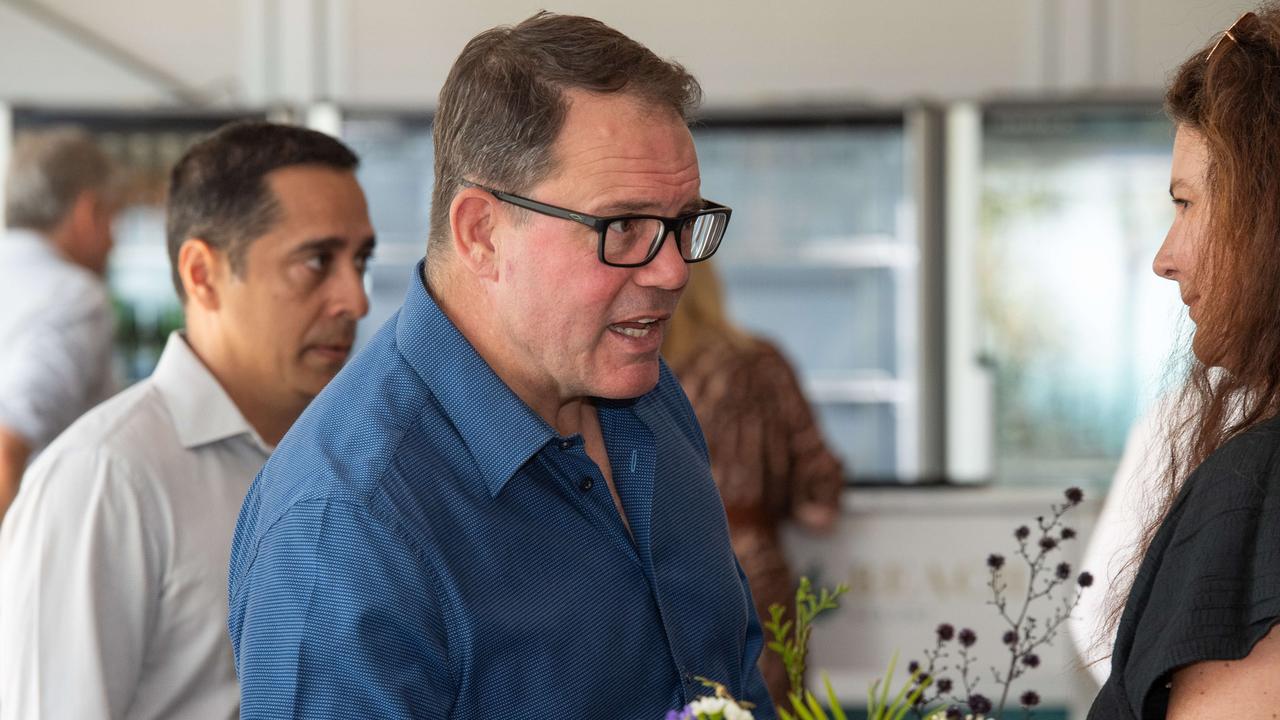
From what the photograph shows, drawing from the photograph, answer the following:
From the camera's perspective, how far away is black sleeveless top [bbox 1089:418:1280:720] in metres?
1.03

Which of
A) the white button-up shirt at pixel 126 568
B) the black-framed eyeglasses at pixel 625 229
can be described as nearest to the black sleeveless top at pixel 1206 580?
the black-framed eyeglasses at pixel 625 229

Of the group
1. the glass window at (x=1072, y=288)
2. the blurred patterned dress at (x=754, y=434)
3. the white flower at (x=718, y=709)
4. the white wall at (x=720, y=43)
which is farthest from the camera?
the white wall at (x=720, y=43)

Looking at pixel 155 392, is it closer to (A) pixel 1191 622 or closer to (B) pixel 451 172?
(B) pixel 451 172

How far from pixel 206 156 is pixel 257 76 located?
3.22 metres

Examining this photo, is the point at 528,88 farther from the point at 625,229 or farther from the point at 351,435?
the point at 351,435

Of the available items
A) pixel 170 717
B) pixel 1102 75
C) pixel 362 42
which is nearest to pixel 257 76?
pixel 362 42

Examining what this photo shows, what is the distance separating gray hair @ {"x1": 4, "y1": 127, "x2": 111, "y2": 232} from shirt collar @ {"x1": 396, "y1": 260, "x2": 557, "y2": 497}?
2.47m

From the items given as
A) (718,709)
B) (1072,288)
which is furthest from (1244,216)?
(1072,288)

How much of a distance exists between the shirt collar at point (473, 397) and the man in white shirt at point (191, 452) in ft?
1.72

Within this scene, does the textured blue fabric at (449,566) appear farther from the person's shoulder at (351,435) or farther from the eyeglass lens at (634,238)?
Answer: the eyeglass lens at (634,238)

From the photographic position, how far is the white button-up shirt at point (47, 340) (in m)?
2.98

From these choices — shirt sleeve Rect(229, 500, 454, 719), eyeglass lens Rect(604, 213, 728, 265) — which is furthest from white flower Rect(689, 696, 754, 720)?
eyeglass lens Rect(604, 213, 728, 265)

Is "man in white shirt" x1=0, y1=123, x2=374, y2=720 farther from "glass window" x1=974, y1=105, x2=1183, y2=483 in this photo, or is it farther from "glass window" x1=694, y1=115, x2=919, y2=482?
"glass window" x1=974, y1=105, x2=1183, y2=483

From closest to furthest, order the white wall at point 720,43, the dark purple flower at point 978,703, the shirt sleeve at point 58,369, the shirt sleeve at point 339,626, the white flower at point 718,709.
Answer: the white flower at point 718,709, the dark purple flower at point 978,703, the shirt sleeve at point 339,626, the shirt sleeve at point 58,369, the white wall at point 720,43
